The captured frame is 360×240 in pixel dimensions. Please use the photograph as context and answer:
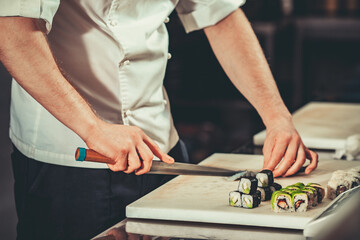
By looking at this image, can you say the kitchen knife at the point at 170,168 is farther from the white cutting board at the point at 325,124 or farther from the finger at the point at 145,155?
the white cutting board at the point at 325,124

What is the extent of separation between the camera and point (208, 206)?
4.07 ft

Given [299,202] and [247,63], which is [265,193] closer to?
[299,202]

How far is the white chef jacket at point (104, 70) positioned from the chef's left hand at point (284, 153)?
0.27 meters

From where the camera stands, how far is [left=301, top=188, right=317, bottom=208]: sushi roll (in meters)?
1.19

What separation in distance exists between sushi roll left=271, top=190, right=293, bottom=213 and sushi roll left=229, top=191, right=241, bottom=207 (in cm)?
7

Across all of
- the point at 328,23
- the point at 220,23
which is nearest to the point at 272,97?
the point at 220,23

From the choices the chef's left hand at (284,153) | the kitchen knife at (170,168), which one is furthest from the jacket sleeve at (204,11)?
the kitchen knife at (170,168)

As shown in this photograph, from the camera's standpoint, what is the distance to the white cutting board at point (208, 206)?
1161 mm

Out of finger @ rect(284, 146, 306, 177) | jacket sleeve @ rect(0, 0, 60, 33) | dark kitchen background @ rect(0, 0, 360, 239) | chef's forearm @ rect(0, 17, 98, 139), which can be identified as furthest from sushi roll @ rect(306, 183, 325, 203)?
dark kitchen background @ rect(0, 0, 360, 239)

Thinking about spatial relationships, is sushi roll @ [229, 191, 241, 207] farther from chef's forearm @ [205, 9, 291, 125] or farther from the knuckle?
chef's forearm @ [205, 9, 291, 125]

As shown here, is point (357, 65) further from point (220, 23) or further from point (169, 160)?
point (169, 160)

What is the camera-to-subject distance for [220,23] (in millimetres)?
1769

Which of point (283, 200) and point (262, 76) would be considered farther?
point (262, 76)

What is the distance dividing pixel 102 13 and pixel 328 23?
3298mm
